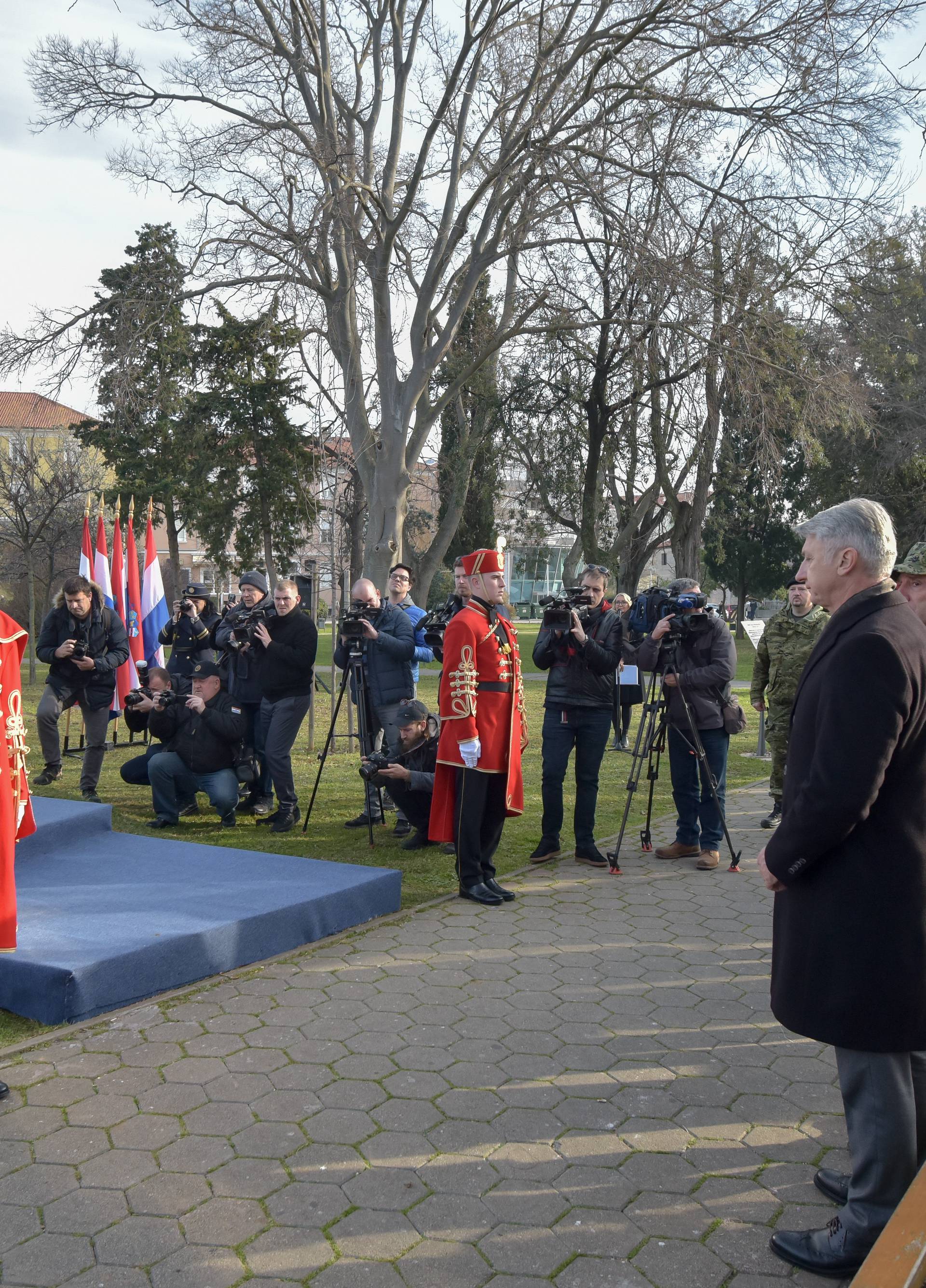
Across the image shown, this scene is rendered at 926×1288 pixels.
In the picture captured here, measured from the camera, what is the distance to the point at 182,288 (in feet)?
49.2

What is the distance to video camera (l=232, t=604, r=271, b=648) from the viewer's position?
8180 mm

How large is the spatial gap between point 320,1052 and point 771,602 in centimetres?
4030

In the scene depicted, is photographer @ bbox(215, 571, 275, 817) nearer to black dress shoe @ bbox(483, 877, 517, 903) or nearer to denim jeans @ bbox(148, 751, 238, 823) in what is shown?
denim jeans @ bbox(148, 751, 238, 823)

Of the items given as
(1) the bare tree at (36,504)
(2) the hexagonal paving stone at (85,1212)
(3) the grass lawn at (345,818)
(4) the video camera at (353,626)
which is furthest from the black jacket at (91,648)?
(1) the bare tree at (36,504)

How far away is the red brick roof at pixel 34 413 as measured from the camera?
14398mm

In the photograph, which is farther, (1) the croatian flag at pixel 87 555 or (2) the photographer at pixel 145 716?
(1) the croatian flag at pixel 87 555

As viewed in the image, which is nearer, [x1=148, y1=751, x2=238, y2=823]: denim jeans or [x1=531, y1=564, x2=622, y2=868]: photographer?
[x1=531, y1=564, x2=622, y2=868]: photographer

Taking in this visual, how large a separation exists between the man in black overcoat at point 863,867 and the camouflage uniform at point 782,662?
16.7 feet

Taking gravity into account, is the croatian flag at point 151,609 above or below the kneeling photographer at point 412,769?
above

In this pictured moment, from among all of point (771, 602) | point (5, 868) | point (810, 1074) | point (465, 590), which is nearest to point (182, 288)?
point (465, 590)

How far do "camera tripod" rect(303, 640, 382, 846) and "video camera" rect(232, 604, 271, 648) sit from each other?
2.48 feet

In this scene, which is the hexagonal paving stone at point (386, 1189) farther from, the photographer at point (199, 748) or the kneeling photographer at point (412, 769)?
the photographer at point (199, 748)

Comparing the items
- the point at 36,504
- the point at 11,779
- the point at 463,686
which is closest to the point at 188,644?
the point at 463,686

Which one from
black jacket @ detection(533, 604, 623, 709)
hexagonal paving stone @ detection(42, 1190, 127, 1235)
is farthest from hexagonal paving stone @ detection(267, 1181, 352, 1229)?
black jacket @ detection(533, 604, 623, 709)
